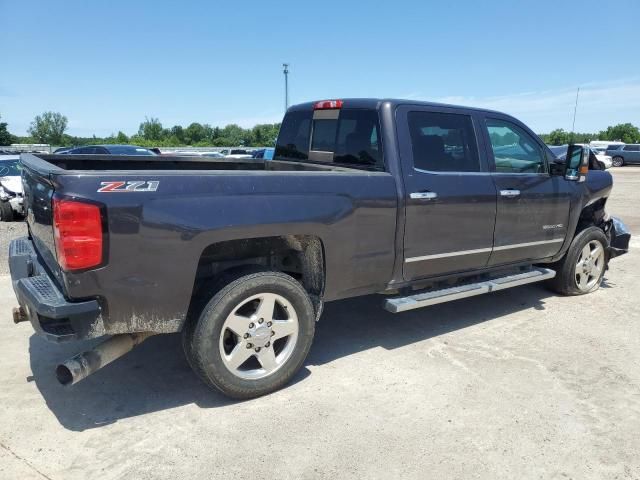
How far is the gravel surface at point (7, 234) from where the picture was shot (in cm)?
689

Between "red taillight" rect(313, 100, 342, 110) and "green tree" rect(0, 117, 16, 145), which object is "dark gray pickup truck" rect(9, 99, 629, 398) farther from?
"green tree" rect(0, 117, 16, 145)

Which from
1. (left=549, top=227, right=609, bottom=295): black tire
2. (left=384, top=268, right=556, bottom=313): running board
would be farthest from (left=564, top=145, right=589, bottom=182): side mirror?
(left=384, top=268, right=556, bottom=313): running board

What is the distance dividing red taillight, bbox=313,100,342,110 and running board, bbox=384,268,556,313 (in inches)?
66.6

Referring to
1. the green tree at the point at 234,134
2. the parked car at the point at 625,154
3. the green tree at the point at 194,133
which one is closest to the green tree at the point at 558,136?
the parked car at the point at 625,154

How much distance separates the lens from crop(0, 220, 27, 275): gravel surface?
22.6ft

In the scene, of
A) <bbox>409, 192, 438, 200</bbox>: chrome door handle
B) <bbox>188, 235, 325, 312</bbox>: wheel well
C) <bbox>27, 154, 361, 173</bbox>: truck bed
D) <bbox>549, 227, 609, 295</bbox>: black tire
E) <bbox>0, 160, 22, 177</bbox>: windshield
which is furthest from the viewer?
<bbox>0, 160, 22, 177</bbox>: windshield

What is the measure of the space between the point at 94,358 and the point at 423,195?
8.15 feet

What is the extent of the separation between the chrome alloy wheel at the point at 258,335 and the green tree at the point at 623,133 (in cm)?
6303

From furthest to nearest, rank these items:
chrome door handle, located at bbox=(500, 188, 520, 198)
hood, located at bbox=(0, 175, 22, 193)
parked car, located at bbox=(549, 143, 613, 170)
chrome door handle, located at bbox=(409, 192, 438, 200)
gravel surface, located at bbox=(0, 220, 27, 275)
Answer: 1. hood, located at bbox=(0, 175, 22, 193)
2. gravel surface, located at bbox=(0, 220, 27, 275)
3. parked car, located at bbox=(549, 143, 613, 170)
4. chrome door handle, located at bbox=(500, 188, 520, 198)
5. chrome door handle, located at bbox=(409, 192, 438, 200)

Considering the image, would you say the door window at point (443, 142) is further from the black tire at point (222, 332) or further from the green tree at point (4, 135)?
the green tree at point (4, 135)

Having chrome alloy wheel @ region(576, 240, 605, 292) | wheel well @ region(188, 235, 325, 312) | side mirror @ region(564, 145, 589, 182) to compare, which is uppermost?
side mirror @ region(564, 145, 589, 182)

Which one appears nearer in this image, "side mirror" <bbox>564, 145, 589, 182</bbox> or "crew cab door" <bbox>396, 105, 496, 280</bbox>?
"crew cab door" <bbox>396, 105, 496, 280</bbox>

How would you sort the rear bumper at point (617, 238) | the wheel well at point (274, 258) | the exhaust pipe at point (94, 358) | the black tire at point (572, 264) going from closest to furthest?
the exhaust pipe at point (94, 358) < the wheel well at point (274, 258) < the black tire at point (572, 264) < the rear bumper at point (617, 238)

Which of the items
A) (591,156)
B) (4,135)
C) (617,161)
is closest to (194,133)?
(4,135)
